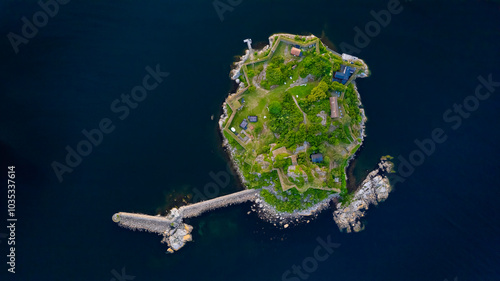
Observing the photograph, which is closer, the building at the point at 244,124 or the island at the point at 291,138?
the island at the point at 291,138

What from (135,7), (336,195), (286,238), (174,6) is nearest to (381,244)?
(336,195)

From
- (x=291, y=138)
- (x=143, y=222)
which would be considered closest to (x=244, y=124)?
(x=291, y=138)

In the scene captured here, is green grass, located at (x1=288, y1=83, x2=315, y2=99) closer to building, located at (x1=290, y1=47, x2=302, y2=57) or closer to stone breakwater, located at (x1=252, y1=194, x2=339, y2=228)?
building, located at (x1=290, y1=47, x2=302, y2=57)

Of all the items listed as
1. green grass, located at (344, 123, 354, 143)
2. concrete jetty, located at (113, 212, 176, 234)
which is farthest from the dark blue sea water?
green grass, located at (344, 123, 354, 143)

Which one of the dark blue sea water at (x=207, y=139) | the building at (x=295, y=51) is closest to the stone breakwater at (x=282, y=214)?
the dark blue sea water at (x=207, y=139)

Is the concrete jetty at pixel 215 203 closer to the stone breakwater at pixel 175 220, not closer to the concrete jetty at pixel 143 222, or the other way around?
the stone breakwater at pixel 175 220

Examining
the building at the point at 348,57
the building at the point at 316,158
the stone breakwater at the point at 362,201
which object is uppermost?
the building at the point at 348,57

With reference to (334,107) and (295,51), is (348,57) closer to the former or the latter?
(295,51)
